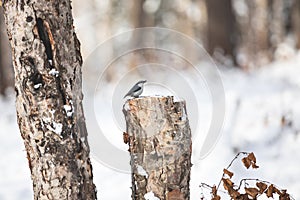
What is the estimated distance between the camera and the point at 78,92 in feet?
10.00

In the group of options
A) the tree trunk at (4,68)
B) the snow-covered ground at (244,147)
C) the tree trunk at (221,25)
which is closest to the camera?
the snow-covered ground at (244,147)

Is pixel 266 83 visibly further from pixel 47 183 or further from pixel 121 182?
pixel 47 183

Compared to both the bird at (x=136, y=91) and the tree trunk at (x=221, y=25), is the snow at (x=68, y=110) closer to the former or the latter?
the bird at (x=136, y=91)

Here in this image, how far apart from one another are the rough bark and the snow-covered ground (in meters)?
0.88

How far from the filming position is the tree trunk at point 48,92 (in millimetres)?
2877

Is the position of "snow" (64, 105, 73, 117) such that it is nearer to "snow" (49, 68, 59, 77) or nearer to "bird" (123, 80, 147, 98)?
"snow" (49, 68, 59, 77)

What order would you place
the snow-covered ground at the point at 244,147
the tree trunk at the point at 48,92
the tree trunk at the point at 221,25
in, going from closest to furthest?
the tree trunk at the point at 48,92 < the snow-covered ground at the point at 244,147 < the tree trunk at the point at 221,25

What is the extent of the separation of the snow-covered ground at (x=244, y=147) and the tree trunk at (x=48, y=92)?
0.54 metres

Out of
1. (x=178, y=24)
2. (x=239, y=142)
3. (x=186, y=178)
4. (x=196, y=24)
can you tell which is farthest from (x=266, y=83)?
(x=178, y=24)

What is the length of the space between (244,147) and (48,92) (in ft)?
10.3

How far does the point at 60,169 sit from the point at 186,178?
71cm

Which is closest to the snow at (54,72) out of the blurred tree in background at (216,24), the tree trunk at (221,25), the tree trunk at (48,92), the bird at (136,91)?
the tree trunk at (48,92)

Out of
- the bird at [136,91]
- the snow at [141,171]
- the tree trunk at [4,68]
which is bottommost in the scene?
the snow at [141,171]

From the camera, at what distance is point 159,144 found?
2.93 metres
